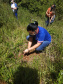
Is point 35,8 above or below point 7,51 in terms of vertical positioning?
above

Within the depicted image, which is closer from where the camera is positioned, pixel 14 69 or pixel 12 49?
pixel 14 69

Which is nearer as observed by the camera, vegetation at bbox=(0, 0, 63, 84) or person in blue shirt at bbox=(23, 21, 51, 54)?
vegetation at bbox=(0, 0, 63, 84)

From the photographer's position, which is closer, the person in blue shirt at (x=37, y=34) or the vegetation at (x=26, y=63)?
the vegetation at (x=26, y=63)

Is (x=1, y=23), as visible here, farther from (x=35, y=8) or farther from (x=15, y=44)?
(x=35, y=8)

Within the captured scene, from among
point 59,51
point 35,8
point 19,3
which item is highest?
point 19,3

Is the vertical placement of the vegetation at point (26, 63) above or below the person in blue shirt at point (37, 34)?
below

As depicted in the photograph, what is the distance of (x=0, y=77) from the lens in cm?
154

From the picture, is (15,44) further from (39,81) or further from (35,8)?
(35,8)

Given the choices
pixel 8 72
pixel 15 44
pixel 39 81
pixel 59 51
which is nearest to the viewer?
pixel 39 81

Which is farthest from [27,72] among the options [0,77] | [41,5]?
[41,5]

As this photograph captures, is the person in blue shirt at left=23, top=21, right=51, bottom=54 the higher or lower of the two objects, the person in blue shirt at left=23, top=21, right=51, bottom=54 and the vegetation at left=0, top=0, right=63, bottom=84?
the higher

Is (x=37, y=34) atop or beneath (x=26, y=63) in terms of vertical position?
atop

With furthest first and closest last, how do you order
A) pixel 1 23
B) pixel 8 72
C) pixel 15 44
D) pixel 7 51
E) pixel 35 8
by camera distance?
pixel 35 8 → pixel 1 23 → pixel 15 44 → pixel 7 51 → pixel 8 72

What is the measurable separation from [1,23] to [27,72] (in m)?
2.41
